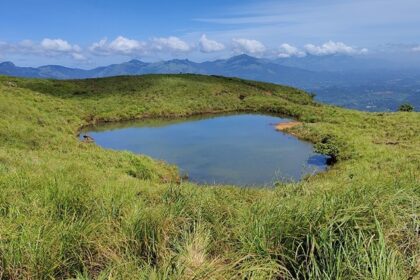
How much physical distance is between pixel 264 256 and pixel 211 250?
841 millimetres

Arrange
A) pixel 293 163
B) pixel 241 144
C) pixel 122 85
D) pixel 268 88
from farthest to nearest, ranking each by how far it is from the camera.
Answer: pixel 268 88, pixel 122 85, pixel 241 144, pixel 293 163

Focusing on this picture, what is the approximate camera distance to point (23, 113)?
114ft

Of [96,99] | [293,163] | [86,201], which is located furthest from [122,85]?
[86,201]

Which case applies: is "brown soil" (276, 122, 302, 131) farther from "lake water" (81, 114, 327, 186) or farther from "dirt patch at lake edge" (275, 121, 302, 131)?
"lake water" (81, 114, 327, 186)

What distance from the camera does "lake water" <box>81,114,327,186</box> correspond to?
24141 millimetres

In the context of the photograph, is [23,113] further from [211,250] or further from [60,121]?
[211,250]

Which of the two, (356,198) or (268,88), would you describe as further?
(268,88)

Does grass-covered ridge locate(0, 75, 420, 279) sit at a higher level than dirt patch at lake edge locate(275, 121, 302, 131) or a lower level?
higher

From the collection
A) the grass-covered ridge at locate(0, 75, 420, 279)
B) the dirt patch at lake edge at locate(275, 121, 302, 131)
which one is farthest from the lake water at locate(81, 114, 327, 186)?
the grass-covered ridge at locate(0, 75, 420, 279)

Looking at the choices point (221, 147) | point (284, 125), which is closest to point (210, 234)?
point (221, 147)

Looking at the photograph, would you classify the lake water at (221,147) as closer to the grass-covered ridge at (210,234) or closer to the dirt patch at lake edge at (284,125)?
the dirt patch at lake edge at (284,125)

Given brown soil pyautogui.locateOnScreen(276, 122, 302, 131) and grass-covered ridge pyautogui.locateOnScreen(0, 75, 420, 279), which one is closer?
grass-covered ridge pyautogui.locateOnScreen(0, 75, 420, 279)

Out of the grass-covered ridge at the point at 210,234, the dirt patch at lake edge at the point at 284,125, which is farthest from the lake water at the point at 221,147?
the grass-covered ridge at the point at 210,234

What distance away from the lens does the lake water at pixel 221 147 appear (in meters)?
24.1
